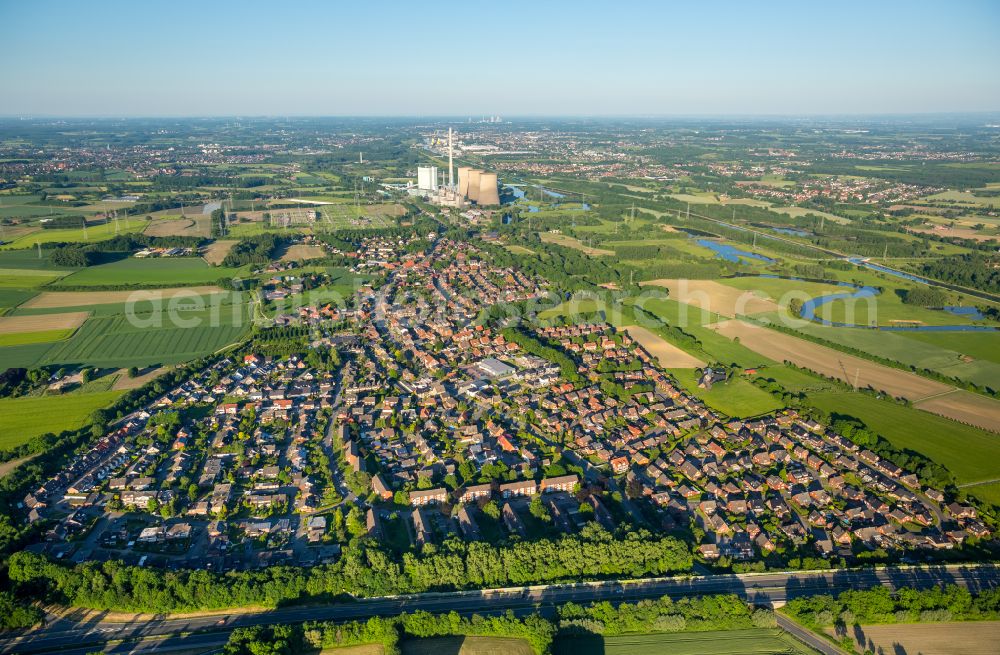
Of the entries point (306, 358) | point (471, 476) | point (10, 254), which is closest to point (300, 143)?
point (10, 254)

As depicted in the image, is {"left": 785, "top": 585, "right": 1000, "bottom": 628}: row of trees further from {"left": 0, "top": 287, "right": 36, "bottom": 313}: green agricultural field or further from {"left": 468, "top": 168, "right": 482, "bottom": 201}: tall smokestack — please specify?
{"left": 468, "top": 168, "right": 482, "bottom": 201}: tall smokestack

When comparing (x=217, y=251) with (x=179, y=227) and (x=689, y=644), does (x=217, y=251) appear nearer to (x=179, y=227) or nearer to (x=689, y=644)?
(x=179, y=227)

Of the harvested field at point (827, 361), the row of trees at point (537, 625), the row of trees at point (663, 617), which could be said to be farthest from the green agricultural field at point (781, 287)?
the row of trees at point (537, 625)

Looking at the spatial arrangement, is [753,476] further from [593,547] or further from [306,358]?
[306,358]

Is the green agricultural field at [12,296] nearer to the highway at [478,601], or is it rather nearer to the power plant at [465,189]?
the highway at [478,601]

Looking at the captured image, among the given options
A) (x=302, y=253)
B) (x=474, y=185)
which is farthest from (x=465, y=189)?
(x=302, y=253)

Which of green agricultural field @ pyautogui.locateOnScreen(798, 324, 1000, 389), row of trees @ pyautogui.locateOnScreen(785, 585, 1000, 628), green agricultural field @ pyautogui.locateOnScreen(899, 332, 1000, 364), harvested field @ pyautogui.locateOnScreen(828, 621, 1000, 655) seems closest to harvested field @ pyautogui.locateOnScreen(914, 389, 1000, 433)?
green agricultural field @ pyautogui.locateOnScreen(798, 324, 1000, 389)
